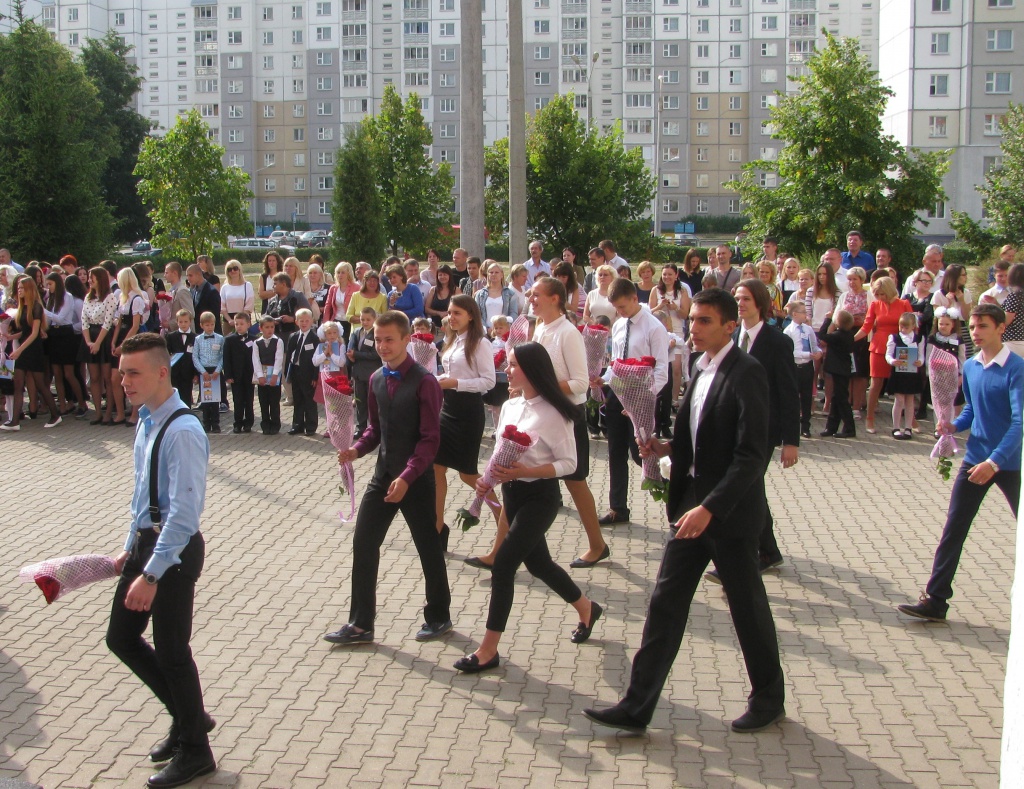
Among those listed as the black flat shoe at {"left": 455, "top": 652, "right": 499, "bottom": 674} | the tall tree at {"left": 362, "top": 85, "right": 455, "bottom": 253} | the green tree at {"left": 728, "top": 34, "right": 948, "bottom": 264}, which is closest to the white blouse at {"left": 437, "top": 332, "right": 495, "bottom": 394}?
the black flat shoe at {"left": 455, "top": 652, "right": 499, "bottom": 674}

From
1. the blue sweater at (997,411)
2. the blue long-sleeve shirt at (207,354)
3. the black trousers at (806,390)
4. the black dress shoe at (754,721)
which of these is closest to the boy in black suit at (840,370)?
the black trousers at (806,390)

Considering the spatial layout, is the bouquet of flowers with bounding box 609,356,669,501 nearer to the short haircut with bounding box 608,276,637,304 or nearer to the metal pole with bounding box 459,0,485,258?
the short haircut with bounding box 608,276,637,304

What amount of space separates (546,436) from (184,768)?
2629 millimetres

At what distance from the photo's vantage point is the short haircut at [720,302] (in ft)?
17.9

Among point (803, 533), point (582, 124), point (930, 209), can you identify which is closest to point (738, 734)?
point (803, 533)

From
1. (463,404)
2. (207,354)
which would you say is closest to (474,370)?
(463,404)

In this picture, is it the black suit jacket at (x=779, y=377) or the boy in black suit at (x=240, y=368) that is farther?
the boy in black suit at (x=240, y=368)

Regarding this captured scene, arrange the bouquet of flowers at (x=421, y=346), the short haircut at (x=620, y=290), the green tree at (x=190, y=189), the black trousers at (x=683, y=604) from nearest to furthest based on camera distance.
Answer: the black trousers at (x=683, y=604)
the short haircut at (x=620, y=290)
the bouquet of flowers at (x=421, y=346)
the green tree at (x=190, y=189)

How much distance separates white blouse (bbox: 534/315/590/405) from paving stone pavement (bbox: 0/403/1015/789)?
1.46 m

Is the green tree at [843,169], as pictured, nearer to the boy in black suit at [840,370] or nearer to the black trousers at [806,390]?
the boy in black suit at [840,370]

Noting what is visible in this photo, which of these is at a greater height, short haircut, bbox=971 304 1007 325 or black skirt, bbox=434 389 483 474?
short haircut, bbox=971 304 1007 325

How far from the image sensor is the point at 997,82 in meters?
70.7

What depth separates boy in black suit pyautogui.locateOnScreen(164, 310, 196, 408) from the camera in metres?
14.9

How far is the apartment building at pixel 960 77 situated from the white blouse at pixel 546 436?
69.0m
